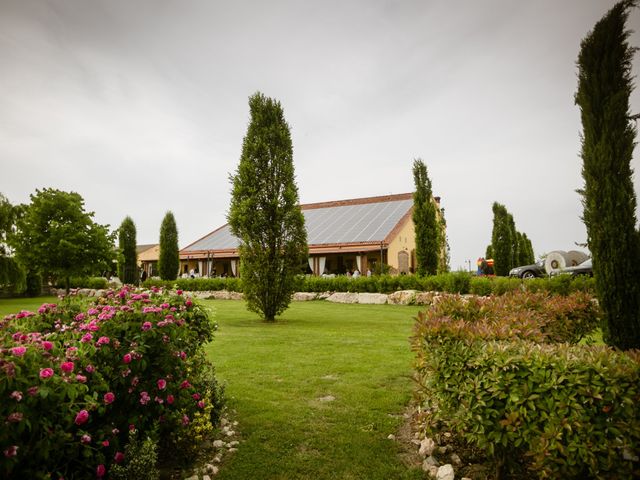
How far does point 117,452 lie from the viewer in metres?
2.68

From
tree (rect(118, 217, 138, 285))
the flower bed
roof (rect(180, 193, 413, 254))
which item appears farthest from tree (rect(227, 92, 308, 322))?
tree (rect(118, 217, 138, 285))

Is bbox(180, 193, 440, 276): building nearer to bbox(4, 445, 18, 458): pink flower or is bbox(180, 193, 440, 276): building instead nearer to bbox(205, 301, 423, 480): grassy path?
bbox(205, 301, 423, 480): grassy path

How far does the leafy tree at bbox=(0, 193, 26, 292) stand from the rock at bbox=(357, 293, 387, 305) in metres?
19.1

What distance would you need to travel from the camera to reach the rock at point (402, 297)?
17.7 metres

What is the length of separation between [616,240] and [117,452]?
19.0 ft

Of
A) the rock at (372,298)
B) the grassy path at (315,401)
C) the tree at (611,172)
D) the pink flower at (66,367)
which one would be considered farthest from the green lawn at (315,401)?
the rock at (372,298)

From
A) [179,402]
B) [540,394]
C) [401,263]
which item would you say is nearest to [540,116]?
[540,394]

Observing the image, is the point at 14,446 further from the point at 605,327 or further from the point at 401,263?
the point at 401,263

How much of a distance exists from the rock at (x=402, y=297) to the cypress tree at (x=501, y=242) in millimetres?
12562

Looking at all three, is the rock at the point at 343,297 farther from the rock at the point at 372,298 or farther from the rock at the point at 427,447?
the rock at the point at 427,447

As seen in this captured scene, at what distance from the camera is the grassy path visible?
335 centimetres

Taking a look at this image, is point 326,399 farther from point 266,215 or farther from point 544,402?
point 266,215

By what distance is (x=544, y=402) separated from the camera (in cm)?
247

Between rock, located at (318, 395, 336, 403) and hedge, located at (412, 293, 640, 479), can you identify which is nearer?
hedge, located at (412, 293, 640, 479)
